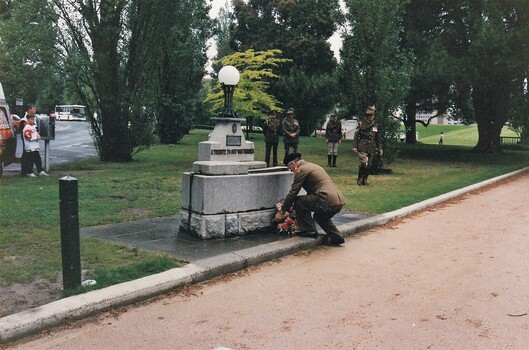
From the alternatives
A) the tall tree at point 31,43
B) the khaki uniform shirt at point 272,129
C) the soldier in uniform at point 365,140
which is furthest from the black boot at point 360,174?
the tall tree at point 31,43

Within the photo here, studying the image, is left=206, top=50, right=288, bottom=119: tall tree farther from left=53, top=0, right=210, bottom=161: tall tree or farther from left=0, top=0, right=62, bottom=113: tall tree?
left=0, top=0, right=62, bottom=113: tall tree

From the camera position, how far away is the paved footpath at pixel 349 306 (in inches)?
170

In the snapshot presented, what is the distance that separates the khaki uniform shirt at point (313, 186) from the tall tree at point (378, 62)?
9153 millimetres

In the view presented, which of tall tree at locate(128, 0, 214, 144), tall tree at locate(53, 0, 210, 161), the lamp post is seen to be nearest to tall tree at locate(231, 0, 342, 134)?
tall tree at locate(128, 0, 214, 144)

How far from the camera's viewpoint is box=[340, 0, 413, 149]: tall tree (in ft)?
53.0

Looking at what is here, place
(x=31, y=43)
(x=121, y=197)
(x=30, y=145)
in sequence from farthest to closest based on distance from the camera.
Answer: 1. (x=31, y=43)
2. (x=30, y=145)
3. (x=121, y=197)

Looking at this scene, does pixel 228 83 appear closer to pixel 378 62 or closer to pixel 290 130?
pixel 290 130

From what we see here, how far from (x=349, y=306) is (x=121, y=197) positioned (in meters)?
7.03

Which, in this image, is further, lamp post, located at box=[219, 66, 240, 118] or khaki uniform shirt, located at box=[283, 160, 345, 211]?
lamp post, located at box=[219, 66, 240, 118]

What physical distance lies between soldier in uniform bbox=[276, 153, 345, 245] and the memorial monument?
44 centimetres

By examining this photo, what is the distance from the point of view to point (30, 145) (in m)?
13.5

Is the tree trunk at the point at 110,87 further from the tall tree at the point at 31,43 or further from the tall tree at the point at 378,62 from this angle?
the tall tree at the point at 378,62

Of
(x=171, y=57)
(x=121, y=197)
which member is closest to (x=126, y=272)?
(x=121, y=197)

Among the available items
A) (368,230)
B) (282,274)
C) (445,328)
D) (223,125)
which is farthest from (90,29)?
(445,328)
